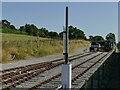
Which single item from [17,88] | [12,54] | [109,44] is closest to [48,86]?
[17,88]

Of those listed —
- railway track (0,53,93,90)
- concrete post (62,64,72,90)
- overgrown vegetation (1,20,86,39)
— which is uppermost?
overgrown vegetation (1,20,86,39)

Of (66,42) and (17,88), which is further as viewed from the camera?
(17,88)

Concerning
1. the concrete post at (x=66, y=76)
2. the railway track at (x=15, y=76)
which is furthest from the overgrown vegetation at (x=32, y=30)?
the concrete post at (x=66, y=76)

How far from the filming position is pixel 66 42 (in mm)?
8367

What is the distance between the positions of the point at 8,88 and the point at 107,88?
6.95 m

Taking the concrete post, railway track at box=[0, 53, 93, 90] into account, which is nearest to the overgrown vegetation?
railway track at box=[0, 53, 93, 90]

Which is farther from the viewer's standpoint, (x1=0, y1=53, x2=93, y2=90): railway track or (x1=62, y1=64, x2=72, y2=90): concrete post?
(x1=0, y1=53, x2=93, y2=90): railway track

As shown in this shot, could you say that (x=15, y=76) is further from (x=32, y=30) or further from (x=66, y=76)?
(x=32, y=30)

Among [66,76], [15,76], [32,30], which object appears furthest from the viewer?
[32,30]

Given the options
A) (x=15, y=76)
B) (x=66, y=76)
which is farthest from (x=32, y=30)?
(x=66, y=76)

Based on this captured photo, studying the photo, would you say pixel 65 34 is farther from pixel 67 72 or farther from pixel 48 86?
pixel 48 86

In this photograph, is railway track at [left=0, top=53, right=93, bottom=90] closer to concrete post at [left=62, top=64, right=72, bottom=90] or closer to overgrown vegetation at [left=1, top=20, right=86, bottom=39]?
concrete post at [left=62, top=64, right=72, bottom=90]

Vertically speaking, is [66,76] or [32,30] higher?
[32,30]

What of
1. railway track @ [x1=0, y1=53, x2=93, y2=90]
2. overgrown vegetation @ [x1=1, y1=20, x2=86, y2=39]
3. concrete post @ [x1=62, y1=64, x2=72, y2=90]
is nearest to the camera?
concrete post @ [x1=62, y1=64, x2=72, y2=90]
